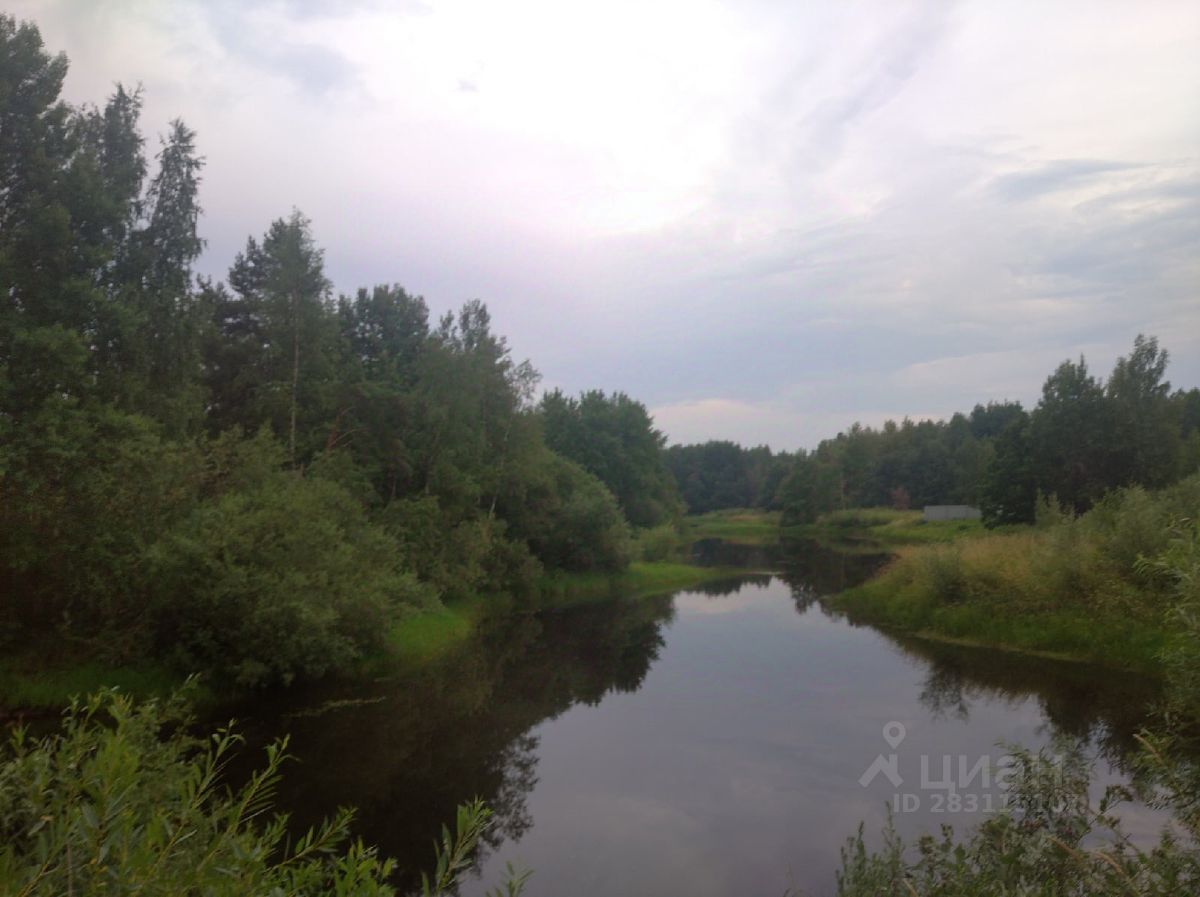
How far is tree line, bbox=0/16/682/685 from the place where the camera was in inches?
649

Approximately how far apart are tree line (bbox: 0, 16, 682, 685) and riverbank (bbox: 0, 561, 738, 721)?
0.40m

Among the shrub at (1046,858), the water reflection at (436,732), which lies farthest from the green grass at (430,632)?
the shrub at (1046,858)

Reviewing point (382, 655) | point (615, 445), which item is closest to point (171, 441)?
point (382, 655)

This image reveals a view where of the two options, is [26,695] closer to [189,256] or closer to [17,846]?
[189,256]

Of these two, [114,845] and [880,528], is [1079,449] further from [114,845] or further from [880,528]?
[114,845]

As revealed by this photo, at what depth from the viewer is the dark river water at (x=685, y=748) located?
1158 centimetres

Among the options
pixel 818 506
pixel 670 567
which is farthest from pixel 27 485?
pixel 818 506

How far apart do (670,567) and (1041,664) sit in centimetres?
3053

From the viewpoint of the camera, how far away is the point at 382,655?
73.5 ft

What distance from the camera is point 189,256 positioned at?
21.8 metres

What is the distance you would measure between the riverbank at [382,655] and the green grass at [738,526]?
34.9 m

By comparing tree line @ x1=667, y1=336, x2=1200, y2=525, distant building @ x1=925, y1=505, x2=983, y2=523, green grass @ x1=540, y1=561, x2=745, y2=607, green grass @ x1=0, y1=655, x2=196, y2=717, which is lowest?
green grass @ x1=540, y1=561, x2=745, y2=607

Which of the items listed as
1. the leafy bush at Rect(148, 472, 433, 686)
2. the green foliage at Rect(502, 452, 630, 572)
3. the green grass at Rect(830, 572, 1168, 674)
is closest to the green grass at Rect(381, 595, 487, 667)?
the leafy bush at Rect(148, 472, 433, 686)
